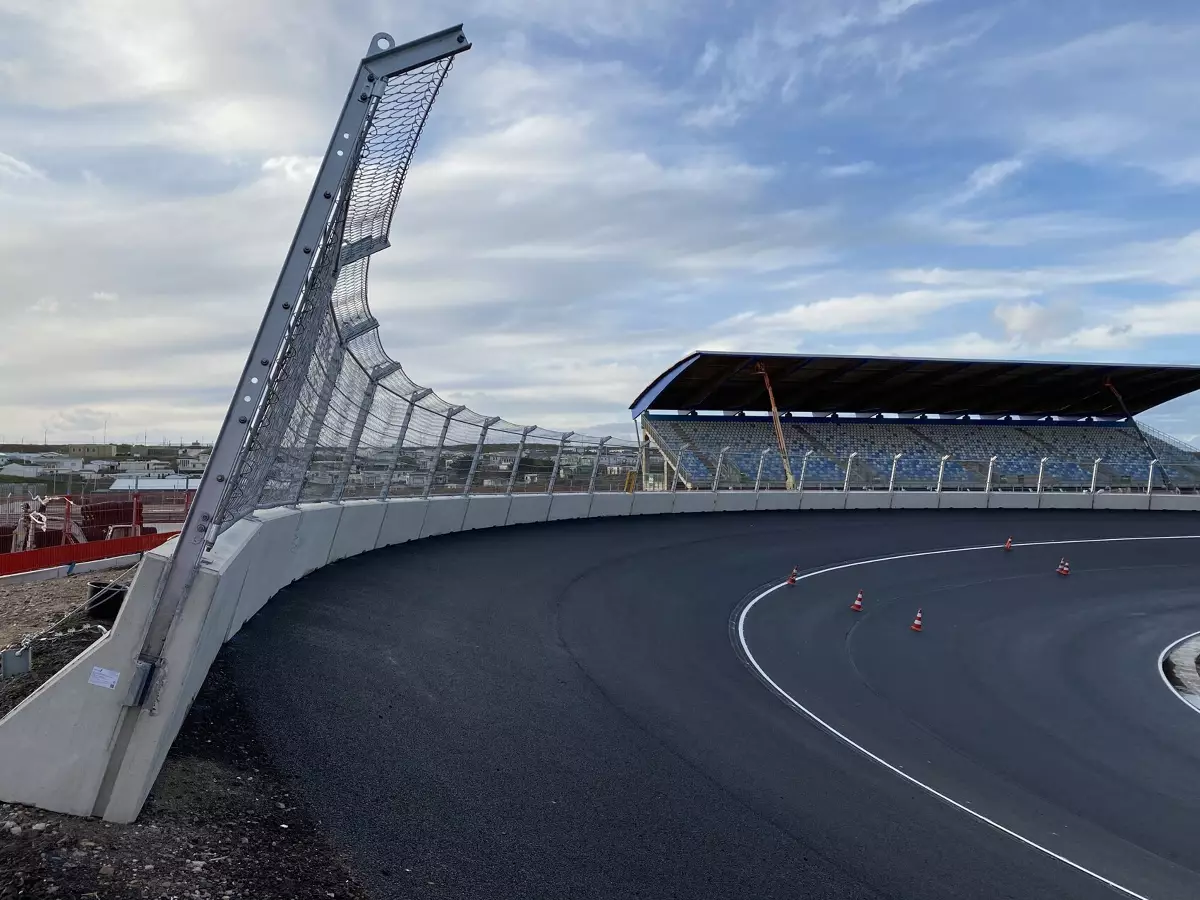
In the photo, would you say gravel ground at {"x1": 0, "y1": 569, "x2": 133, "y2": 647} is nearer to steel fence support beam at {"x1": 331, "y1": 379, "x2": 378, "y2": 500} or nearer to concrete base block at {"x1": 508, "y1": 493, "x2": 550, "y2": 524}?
steel fence support beam at {"x1": 331, "y1": 379, "x2": 378, "y2": 500}

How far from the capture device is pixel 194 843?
11.9 feet

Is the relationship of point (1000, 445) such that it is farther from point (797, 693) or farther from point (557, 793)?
point (557, 793)

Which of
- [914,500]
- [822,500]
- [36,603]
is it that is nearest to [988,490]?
[914,500]

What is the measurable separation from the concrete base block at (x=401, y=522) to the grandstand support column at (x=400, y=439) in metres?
0.23

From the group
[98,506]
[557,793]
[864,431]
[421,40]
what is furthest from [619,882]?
[864,431]

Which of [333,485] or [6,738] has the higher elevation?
[333,485]

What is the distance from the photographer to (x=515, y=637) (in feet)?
26.9

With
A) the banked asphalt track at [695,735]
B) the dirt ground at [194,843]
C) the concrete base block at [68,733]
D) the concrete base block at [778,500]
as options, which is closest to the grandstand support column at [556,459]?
the banked asphalt track at [695,735]

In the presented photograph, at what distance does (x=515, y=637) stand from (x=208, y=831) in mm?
4530

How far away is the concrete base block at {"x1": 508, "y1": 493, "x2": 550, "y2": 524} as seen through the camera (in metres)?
17.0

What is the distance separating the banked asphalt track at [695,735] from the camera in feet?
14.4

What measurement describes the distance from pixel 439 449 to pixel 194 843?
10.1 m

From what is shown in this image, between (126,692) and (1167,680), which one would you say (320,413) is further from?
(1167,680)

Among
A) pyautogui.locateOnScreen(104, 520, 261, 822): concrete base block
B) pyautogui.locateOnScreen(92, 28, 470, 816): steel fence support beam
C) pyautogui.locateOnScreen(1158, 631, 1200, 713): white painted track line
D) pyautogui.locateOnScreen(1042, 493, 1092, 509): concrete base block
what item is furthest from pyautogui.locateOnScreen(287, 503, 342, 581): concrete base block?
pyautogui.locateOnScreen(1042, 493, 1092, 509): concrete base block
